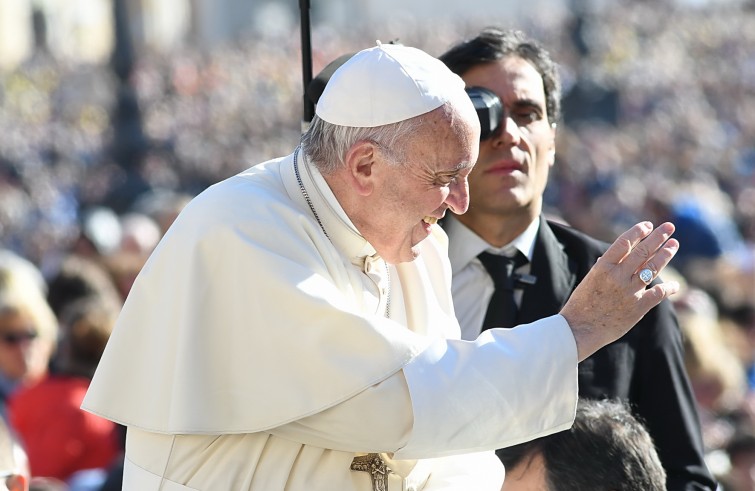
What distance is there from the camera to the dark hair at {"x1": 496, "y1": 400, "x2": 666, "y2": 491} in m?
2.87

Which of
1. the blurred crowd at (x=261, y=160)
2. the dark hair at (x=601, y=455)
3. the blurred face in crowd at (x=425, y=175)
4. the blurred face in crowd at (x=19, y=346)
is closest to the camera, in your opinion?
the blurred face in crowd at (x=425, y=175)

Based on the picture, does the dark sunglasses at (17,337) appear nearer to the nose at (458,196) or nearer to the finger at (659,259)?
the nose at (458,196)

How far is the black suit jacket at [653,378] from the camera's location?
11.0 ft

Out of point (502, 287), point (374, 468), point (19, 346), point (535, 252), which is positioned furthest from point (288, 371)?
point (19, 346)

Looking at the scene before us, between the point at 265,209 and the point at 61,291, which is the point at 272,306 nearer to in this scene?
the point at 265,209

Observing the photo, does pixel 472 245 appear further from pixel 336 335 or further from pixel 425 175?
pixel 336 335

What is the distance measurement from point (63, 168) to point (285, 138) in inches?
137

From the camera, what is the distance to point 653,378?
3.40 metres

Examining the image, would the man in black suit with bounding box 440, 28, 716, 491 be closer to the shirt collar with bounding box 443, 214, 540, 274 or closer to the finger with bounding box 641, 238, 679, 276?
the shirt collar with bounding box 443, 214, 540, 274

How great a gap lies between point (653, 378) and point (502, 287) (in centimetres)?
42

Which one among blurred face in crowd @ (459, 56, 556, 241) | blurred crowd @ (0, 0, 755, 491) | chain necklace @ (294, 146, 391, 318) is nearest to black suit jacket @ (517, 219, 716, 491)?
blurred face in crowd @ (459, 56, 556, 241)

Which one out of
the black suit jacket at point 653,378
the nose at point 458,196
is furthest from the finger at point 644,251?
the black suit jacket at point 653,378

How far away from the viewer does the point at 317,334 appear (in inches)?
97.3

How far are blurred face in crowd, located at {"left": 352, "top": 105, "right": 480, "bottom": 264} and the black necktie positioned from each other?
872 mm
